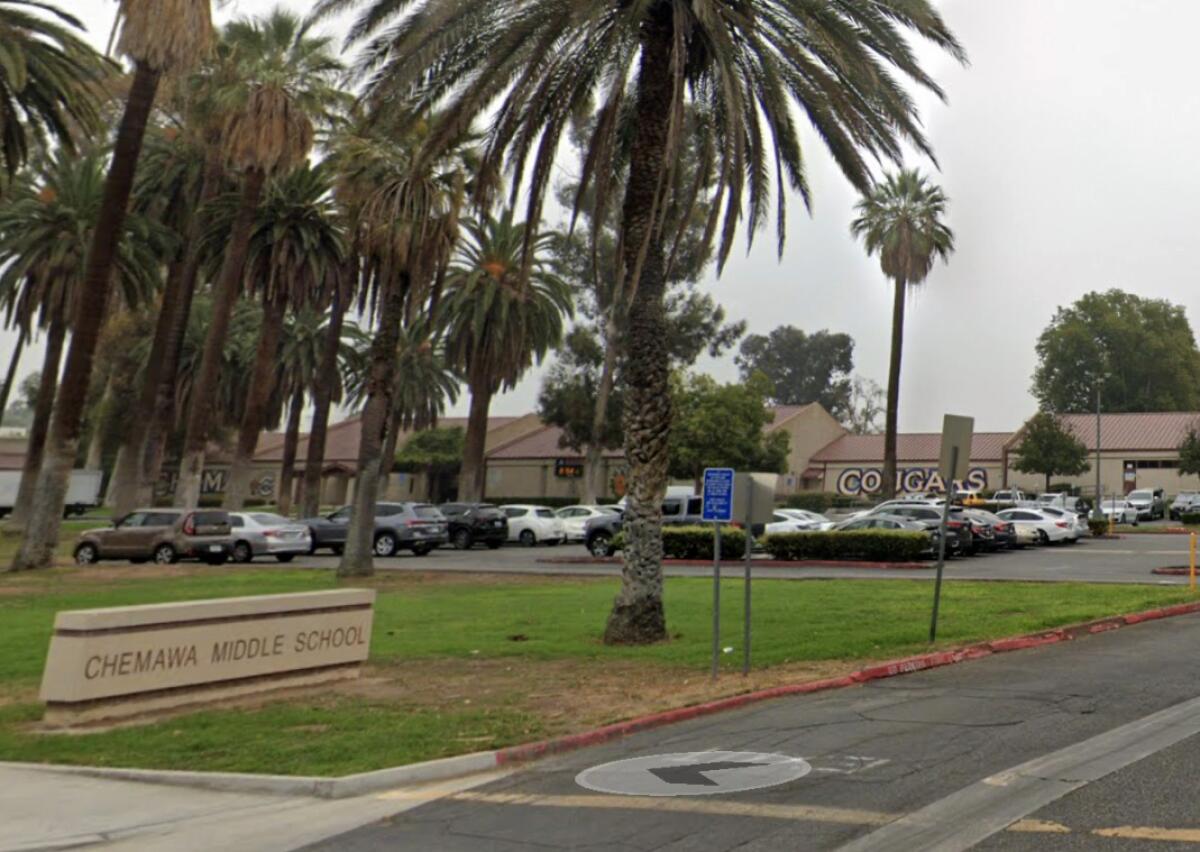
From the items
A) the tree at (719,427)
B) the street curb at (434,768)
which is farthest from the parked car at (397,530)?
the street curb at (434,768)

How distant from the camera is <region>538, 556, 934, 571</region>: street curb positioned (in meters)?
30.0

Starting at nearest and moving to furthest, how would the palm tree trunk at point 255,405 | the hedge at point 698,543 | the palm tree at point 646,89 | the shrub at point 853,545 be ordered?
the palm tree at point 646,89, the shrub at point 853,545, the hedge at point 698,543, the palm tree trunk at point 255,405

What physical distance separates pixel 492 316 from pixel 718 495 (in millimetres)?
36900

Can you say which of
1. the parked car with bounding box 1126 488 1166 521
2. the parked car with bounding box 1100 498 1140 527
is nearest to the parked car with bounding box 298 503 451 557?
the parked car with bounding box 1100 498 1140 527

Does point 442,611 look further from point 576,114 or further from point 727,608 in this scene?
point 576,114

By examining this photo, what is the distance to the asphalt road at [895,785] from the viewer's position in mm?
6906

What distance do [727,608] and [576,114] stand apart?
7992 millimetres

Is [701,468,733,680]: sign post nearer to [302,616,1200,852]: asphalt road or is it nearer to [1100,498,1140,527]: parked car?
[302,616,1200,852]: asphalt road

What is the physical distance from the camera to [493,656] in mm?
14734

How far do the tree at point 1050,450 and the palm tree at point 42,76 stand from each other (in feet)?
166

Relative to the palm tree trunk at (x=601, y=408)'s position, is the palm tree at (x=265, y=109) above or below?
above

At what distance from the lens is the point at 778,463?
61875mm

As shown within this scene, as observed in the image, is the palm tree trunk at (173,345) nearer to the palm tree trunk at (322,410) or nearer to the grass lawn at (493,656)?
the palm tree trunk at (322,410)

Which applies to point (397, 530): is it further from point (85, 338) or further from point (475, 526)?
point (85, 338)
